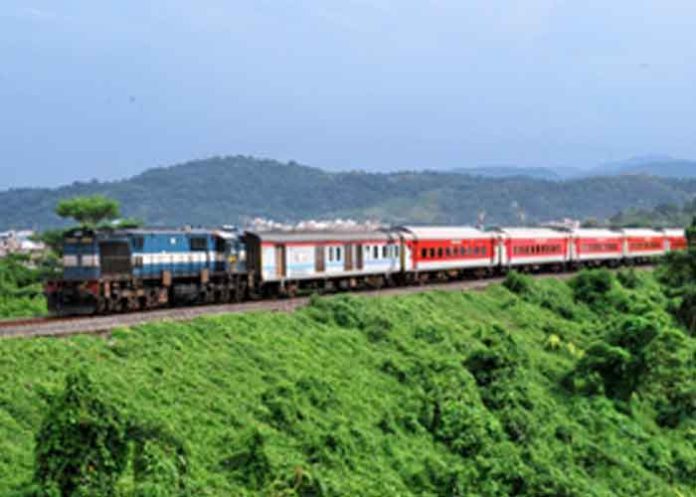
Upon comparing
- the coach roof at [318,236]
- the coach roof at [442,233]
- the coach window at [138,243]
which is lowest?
the coach roof at [442,233]

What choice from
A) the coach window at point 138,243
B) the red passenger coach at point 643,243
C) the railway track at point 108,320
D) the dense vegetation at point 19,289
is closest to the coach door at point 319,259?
the railway track at point 108,320

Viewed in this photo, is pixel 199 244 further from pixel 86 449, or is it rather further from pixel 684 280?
pixel 684 280

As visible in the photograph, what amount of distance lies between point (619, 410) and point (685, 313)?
59.7 ft

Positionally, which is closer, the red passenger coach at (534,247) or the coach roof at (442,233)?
the coach roof at (442,233)

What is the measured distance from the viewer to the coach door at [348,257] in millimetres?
40906

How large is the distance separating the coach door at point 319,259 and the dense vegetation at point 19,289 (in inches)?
443

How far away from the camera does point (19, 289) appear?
143ft

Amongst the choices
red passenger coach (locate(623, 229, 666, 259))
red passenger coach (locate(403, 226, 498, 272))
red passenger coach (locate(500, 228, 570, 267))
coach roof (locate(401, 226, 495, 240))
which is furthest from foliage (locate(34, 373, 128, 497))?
red passenger coach (locate(623, 229, 666, 259))

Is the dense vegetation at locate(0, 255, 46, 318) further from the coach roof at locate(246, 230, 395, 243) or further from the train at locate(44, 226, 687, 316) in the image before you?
the coach roof at locate(246, 230, 395, 243)

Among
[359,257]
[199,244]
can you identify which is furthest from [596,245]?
[199,244]

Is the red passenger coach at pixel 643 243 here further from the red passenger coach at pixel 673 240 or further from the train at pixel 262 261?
the train at pixel 262 261

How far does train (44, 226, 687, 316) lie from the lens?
97.7 ft

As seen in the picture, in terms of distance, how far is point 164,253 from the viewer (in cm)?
3212

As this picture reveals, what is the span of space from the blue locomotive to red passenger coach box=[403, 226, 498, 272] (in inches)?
503
